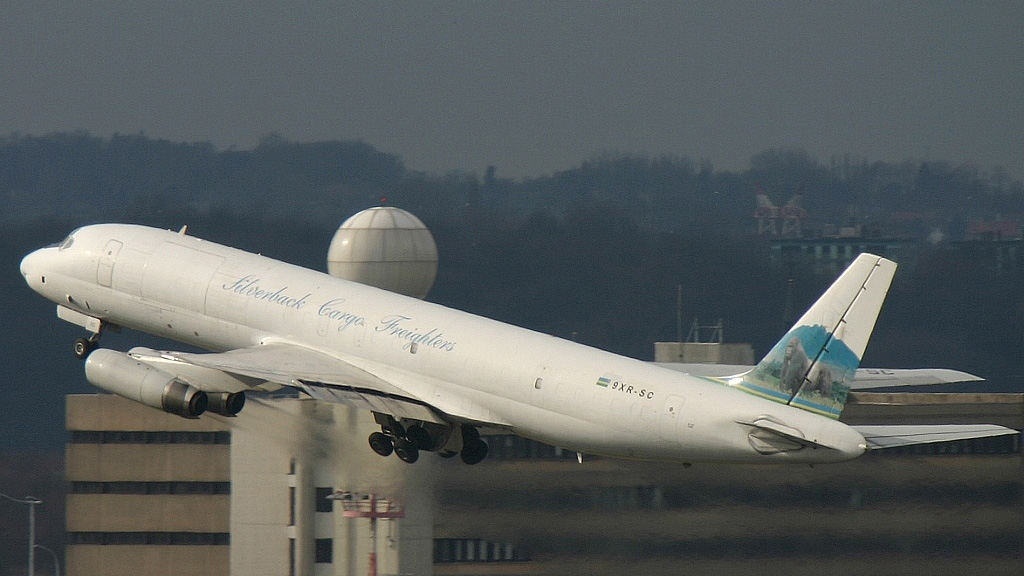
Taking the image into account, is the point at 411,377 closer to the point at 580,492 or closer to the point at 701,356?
the point at 580,492

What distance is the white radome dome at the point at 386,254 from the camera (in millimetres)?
57031

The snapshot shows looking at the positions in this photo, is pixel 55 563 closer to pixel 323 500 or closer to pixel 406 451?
pixel 323 500

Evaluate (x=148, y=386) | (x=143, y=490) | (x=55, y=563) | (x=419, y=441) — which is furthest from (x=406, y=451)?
(x=55, y=563)

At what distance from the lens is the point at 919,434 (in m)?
34.7

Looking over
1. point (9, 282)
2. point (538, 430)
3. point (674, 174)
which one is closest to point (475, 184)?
point (674, 174)

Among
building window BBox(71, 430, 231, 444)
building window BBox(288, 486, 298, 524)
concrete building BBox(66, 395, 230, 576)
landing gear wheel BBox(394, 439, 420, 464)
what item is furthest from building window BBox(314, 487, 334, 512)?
building window BBox(71, 430, 231, 444)

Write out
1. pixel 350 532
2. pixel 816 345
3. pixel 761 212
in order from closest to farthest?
pixel 816 345, pixel 350 532, pixel 761 212

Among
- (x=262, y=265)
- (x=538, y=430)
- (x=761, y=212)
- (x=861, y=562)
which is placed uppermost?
(x=761, y=212)

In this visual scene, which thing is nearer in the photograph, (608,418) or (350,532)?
(608,418)

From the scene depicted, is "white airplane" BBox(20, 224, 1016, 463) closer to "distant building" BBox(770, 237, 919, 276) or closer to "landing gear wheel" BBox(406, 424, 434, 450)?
"landing gear wheel" BBox(406, 424, 434, 450)

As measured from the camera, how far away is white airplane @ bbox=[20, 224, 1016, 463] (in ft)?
114

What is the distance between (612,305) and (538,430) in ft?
268

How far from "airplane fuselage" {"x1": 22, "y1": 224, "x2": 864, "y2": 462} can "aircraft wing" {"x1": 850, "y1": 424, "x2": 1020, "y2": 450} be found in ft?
2.97

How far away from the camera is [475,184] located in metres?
135
